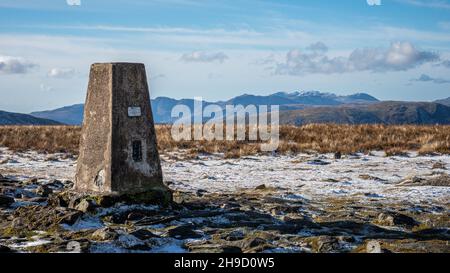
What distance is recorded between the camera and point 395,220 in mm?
8508

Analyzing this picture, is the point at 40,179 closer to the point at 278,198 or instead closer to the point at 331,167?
the point at 278,198

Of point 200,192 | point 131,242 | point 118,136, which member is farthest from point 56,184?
point 131,242

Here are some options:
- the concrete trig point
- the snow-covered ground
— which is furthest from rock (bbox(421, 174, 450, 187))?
the concrete trig point

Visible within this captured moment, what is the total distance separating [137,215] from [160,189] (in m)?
0.90

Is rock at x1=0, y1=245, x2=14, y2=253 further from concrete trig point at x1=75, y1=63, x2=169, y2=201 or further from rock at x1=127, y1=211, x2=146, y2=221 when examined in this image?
concrete trig point at x1=75, y1=63, x2=169, y2=201

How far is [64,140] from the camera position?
21750 mm

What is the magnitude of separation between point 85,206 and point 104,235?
166 cm

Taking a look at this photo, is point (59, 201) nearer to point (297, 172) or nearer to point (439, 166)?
point (297, 172)

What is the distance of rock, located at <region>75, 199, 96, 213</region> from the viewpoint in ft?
28.3

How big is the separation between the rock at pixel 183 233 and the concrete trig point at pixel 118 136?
156 cm

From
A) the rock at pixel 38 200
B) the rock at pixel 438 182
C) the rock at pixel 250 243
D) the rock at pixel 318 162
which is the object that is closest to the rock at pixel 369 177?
the rock at pixel 438 182

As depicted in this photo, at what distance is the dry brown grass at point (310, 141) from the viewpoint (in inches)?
758

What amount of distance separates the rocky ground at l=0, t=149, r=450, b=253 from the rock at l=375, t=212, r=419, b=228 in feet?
0.07
